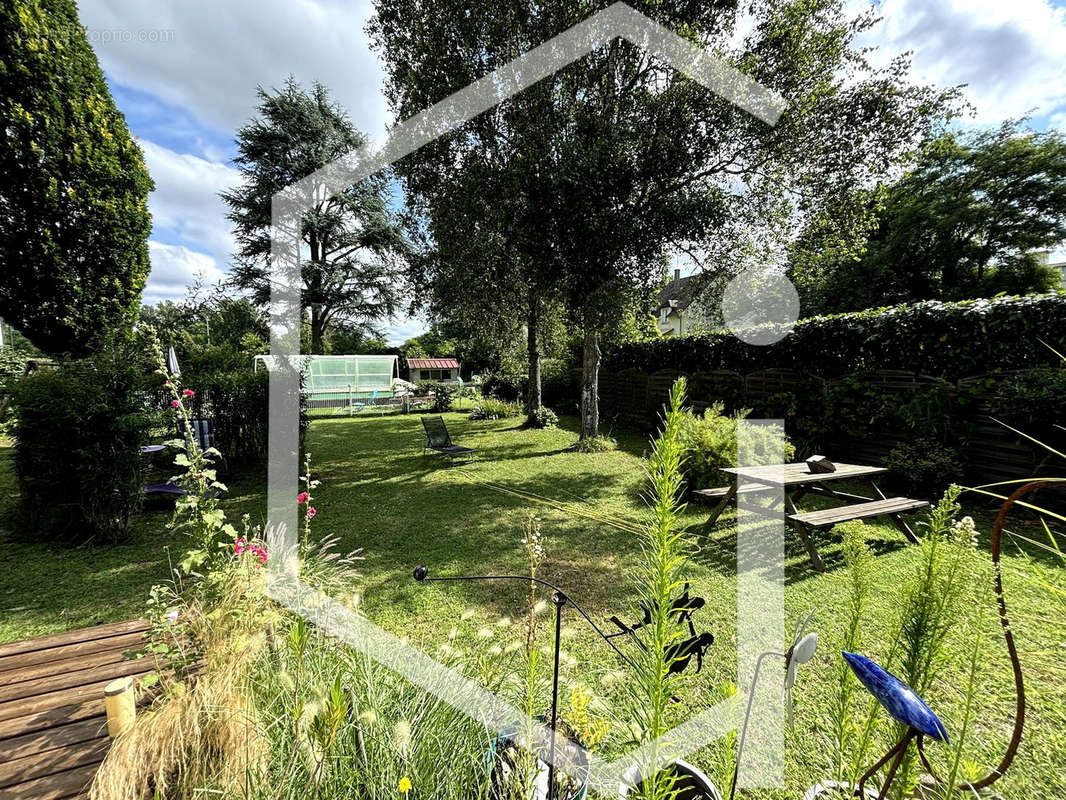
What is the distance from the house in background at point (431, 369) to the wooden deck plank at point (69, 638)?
106 feet

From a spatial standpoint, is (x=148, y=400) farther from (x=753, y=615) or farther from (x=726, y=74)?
(x=726, y=74)

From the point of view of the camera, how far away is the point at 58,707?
66.1 inches

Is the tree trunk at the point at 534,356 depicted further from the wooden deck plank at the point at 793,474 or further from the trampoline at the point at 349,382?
the trampoline at the point at 349,382

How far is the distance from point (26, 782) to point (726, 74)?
398 inches

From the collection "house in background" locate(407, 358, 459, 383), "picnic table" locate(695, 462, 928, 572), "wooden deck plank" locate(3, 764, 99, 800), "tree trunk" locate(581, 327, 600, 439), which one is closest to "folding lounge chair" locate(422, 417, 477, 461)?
"tree trunk" locate(581, 327, 600, 439)

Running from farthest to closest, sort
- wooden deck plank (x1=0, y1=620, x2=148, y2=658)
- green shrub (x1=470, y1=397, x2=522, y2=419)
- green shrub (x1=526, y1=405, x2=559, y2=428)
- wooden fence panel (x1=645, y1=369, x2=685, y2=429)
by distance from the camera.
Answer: green shrub (x1=470, y1=397, x2=522, y2=419) < green shrub (x1=526, y1=405, x2=559, y2=428) < wooden fence panel (x1=645, y1=369, x2=685, y2=429) < wooden deck plank (x1=0, y1=620, x2=148, y2=658)

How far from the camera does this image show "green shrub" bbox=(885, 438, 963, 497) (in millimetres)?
5852

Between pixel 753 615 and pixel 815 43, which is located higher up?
pixel 815 43

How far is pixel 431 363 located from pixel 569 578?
34.2 m

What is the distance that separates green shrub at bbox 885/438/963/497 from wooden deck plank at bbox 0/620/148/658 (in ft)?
27.4

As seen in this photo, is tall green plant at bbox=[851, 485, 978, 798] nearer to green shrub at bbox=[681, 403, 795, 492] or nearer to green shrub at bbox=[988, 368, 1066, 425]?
green shrub at bbox=[681, 403, 795, 492]

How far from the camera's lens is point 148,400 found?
204 inches

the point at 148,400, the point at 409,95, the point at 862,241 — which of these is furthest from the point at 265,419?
the point at 862,241

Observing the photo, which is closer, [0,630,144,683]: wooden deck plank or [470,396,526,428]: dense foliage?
[0,630,144,683]: wooden deck plank
